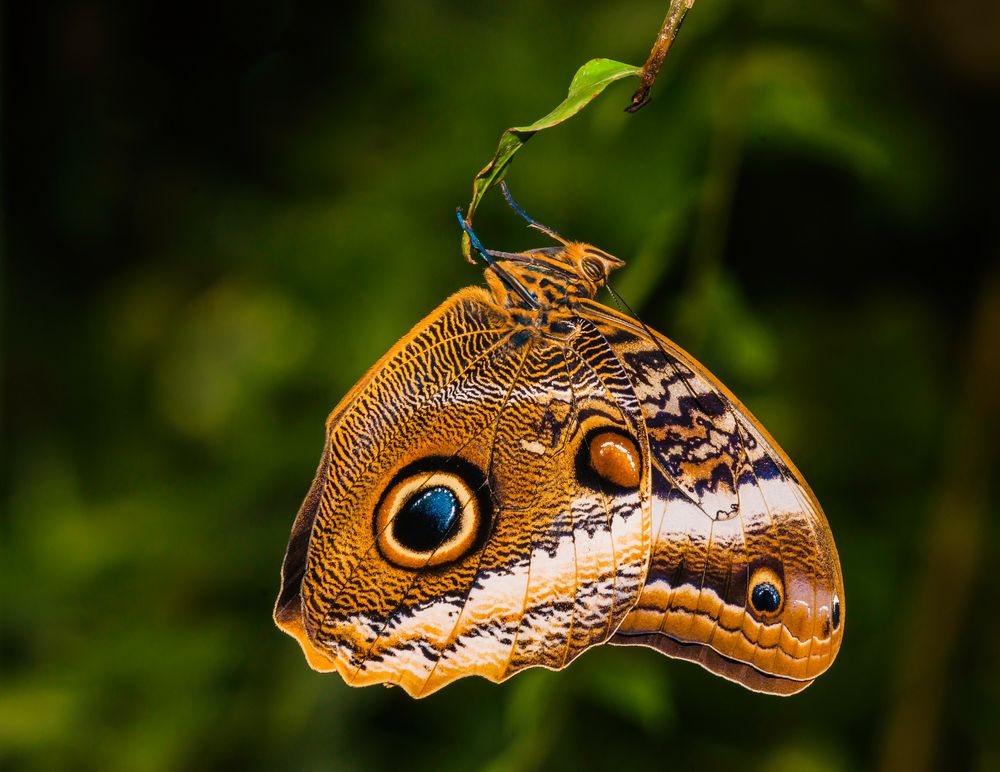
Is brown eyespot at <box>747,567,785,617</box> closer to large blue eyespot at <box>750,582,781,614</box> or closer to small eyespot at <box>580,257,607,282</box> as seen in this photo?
large blue eyespot at <box>750,582,781,614</box>

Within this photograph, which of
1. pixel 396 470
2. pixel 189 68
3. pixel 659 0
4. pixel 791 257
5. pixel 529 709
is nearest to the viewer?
pixel 396 470

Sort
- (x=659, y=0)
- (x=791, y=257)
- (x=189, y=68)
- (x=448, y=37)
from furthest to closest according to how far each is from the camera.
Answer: (x=189, y=68) → (x=448, y=37) → (x=791, y=257) → (x=659, y=0)

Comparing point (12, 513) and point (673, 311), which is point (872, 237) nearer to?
point (673, 311)

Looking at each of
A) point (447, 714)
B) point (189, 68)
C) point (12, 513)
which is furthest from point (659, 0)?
point (12, 513)

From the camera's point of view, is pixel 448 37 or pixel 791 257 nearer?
pixel 791 257

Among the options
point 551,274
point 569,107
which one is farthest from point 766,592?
point 569,107

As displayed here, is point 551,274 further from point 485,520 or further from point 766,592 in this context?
point 766,592

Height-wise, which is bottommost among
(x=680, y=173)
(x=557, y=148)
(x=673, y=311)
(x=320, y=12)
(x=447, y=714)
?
(x=447, y=714)

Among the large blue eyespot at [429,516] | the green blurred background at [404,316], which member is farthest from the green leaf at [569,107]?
the green blurred background at [404,316]

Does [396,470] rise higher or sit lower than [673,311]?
lower
